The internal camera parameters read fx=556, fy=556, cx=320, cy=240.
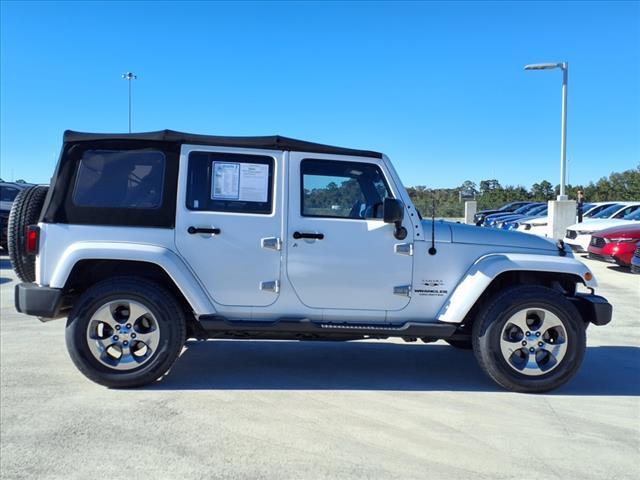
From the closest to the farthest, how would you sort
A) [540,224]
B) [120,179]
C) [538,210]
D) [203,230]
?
[203,230]
[120,179]
[540,224]
[538,210]

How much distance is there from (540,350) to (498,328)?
0.41 metres

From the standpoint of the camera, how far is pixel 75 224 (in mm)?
4395

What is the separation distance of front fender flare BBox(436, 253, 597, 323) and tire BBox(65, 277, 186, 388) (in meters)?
2.21

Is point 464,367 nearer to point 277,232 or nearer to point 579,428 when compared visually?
point 579,428

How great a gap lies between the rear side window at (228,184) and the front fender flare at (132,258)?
0.50m

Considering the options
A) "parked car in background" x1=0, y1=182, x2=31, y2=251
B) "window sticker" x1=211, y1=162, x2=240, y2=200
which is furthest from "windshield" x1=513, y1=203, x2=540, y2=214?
"window sticker" x1=211, y1=162, x2=240, y2=200

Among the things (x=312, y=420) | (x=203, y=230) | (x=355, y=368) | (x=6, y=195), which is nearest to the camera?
(x=312, y=420)

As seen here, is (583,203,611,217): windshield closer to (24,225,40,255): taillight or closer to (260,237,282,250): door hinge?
(260,237,282,250): door hinge

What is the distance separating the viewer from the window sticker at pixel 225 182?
14.8ft

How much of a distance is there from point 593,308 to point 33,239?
457 cm

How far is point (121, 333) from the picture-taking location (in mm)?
4367

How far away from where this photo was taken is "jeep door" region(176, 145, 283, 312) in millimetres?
4430

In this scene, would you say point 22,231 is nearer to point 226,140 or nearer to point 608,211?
point 226,140

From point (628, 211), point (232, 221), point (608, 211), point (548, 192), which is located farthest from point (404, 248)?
point (548, 192)
